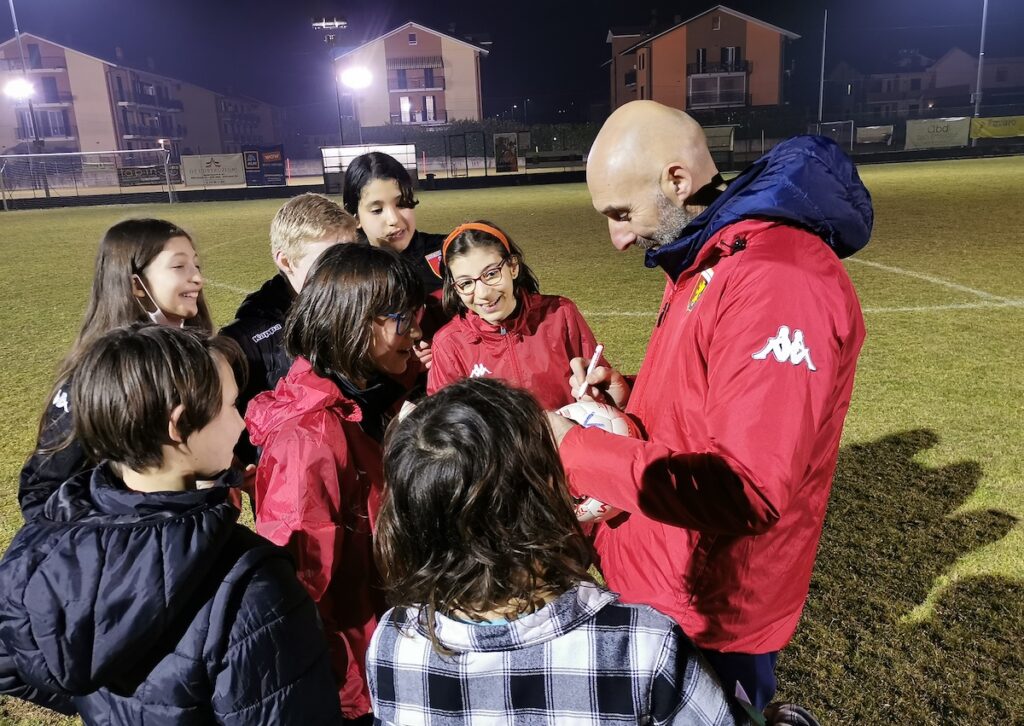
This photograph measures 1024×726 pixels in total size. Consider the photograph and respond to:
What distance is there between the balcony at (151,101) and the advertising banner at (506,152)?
40845mm

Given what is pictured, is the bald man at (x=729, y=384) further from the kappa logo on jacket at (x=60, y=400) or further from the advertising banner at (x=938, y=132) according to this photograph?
the advertising banner at (x=938, y=132)

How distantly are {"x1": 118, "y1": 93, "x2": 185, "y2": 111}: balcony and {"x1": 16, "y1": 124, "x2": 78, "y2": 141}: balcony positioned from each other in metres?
4.50

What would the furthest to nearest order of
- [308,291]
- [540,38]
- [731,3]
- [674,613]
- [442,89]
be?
[540,38]
[731,3]
[442,89]
[308,291]
[674,613]

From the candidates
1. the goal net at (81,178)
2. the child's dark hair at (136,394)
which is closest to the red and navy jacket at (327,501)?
the child's dark hair at (136,394)

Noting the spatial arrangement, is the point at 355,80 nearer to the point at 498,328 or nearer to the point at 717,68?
the point at 717,68

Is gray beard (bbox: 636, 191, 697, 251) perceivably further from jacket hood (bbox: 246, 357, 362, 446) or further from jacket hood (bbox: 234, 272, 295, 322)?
jacket hood (bbox: 234, 272, 295, 322)

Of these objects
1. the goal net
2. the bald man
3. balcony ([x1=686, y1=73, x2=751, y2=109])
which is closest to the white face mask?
the bald man

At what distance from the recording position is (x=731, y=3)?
7225 cm

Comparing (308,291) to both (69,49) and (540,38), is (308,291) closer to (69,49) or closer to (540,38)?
(69,49)

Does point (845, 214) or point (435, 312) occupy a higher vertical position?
point (845, 214)

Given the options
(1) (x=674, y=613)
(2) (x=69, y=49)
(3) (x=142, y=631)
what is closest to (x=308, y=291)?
(3) (x=142, y=631)

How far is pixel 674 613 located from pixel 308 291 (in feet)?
4.80

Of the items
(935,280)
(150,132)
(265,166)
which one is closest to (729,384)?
(935,280)

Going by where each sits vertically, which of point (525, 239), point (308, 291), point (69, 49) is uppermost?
point (69, 49)
